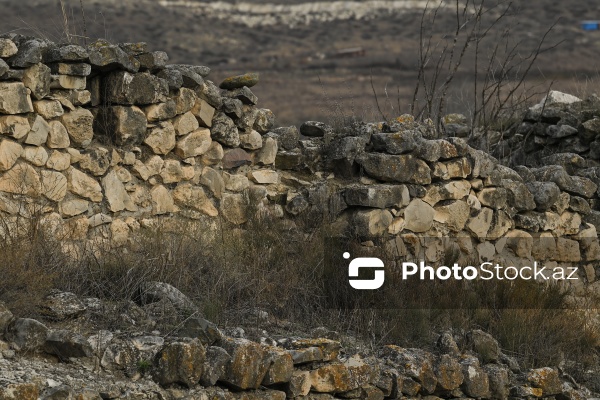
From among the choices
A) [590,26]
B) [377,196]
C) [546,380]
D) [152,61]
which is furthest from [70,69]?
[590,26]

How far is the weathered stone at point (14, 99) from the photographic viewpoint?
6.43 meters

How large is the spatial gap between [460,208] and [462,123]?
3.32 metres

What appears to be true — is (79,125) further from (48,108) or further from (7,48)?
(7,48)

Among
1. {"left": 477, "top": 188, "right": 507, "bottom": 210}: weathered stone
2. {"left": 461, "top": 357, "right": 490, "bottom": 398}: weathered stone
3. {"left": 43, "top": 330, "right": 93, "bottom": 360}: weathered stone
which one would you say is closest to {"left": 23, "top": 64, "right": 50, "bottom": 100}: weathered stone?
{"left": 43, "top": 330, "right": 93, "bottom": 360}: weathered stone

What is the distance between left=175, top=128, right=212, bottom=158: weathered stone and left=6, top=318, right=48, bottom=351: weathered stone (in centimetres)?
279

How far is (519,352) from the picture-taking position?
6.98 meters

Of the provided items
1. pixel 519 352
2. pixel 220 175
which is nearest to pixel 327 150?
pixel 220 175

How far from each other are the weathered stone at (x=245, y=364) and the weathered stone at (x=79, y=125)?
223 centimetres

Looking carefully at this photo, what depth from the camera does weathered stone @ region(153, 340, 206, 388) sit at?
511 cm

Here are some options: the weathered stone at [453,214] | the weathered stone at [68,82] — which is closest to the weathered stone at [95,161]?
the weathered stone at [68,82]

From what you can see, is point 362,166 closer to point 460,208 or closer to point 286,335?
point 460,208

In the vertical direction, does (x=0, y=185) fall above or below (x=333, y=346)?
above

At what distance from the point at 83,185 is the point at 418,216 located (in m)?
2.94

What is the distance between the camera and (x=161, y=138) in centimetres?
745
